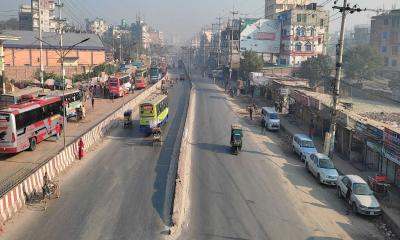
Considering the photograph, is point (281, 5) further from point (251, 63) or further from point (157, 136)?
point (157, 136)

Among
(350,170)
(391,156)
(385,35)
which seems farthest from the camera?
(385,35)

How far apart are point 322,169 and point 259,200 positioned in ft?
21.8

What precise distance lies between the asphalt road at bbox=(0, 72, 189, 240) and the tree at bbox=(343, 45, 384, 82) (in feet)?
247

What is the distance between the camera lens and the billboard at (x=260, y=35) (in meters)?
110

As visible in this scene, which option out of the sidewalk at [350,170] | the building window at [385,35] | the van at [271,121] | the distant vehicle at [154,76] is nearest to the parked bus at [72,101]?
the van at [271,121]

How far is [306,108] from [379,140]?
20471mm

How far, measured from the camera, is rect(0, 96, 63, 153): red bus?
2834 centimetres

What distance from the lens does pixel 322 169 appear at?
28.4 metres

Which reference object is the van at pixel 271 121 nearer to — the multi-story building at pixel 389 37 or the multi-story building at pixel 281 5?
the multi-story building at pixel 389 37

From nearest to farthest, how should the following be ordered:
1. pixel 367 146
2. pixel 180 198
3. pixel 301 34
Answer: pixel 180 198 → pixel 367 146 → pixel 301 34

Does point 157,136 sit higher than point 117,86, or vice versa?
point 117,86

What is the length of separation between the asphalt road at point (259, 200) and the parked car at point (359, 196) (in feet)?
1.55

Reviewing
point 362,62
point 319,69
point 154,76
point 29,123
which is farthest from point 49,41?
point 29,123

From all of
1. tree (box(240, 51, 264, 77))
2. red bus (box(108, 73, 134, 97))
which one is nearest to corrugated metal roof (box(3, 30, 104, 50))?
red bus (box(108, 73, 134, 97))
